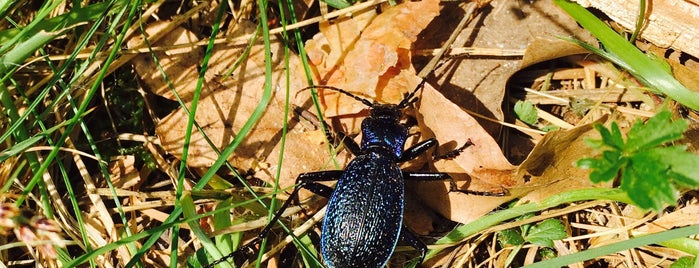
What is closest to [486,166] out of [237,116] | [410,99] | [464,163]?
[464,163]

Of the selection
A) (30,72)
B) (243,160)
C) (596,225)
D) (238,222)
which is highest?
(30,72)

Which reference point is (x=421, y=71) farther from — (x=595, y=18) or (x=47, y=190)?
(x=47, y=190)

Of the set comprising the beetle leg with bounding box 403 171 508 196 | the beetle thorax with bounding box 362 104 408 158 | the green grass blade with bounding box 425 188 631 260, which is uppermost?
the beetle thorax with bounding box 362 104 408 158

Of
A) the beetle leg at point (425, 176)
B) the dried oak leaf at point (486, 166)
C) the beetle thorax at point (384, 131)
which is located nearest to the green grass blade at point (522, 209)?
the dried oak leaf at point (486, 166)

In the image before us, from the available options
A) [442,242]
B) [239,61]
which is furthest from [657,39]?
[239,61]

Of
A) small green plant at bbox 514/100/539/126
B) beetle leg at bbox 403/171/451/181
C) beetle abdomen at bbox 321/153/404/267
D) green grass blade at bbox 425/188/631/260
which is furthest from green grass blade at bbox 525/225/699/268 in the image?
small green plant at bbox 514/100/539/126

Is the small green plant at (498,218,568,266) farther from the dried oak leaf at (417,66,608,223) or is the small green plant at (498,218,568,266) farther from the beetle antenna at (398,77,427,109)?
the beetle antenna at (398,77,427,109)
